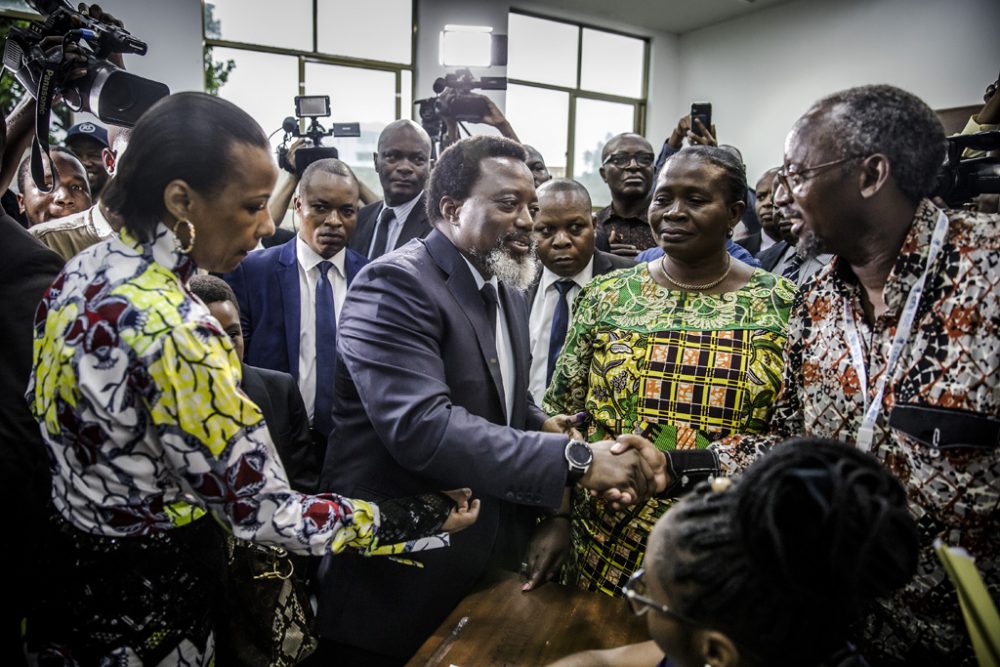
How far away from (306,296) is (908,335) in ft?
7.66

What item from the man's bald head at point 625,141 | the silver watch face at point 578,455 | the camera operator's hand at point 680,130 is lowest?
the silver watch face at point 578,455

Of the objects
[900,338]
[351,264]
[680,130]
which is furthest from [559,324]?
[680,130]

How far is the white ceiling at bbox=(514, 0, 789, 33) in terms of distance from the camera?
9289 millimetres

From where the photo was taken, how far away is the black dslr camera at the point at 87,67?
5.77ft

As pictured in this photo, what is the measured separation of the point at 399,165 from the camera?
12.7ft

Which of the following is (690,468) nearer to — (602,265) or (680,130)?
(602,265)

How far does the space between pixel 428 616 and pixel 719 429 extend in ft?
2.96

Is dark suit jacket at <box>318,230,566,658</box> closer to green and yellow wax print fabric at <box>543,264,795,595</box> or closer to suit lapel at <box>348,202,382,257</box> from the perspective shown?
green and yellow wax print fabric at <box>543,264,795,595</box>

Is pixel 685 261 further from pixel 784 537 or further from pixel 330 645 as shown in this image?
pixel 330 645

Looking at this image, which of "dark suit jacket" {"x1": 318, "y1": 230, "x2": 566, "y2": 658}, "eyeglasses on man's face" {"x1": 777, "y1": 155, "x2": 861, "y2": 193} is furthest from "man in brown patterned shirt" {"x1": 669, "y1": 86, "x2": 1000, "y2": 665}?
"dark suit jacket" {"x1": 318, "y1": 230, "x2": 566, "y2": 658}

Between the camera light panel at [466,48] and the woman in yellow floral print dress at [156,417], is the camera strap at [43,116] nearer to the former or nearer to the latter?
the woman in yellow floral print dress at [156,417]

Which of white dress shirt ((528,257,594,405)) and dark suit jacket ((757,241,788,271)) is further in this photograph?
dark suit jacket ((757,241,788,271))

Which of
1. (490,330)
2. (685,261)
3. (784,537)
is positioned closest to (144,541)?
(490,330)

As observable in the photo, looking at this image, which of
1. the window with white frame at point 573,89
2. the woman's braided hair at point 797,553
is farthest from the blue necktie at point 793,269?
the window with white frame at point 573,89
